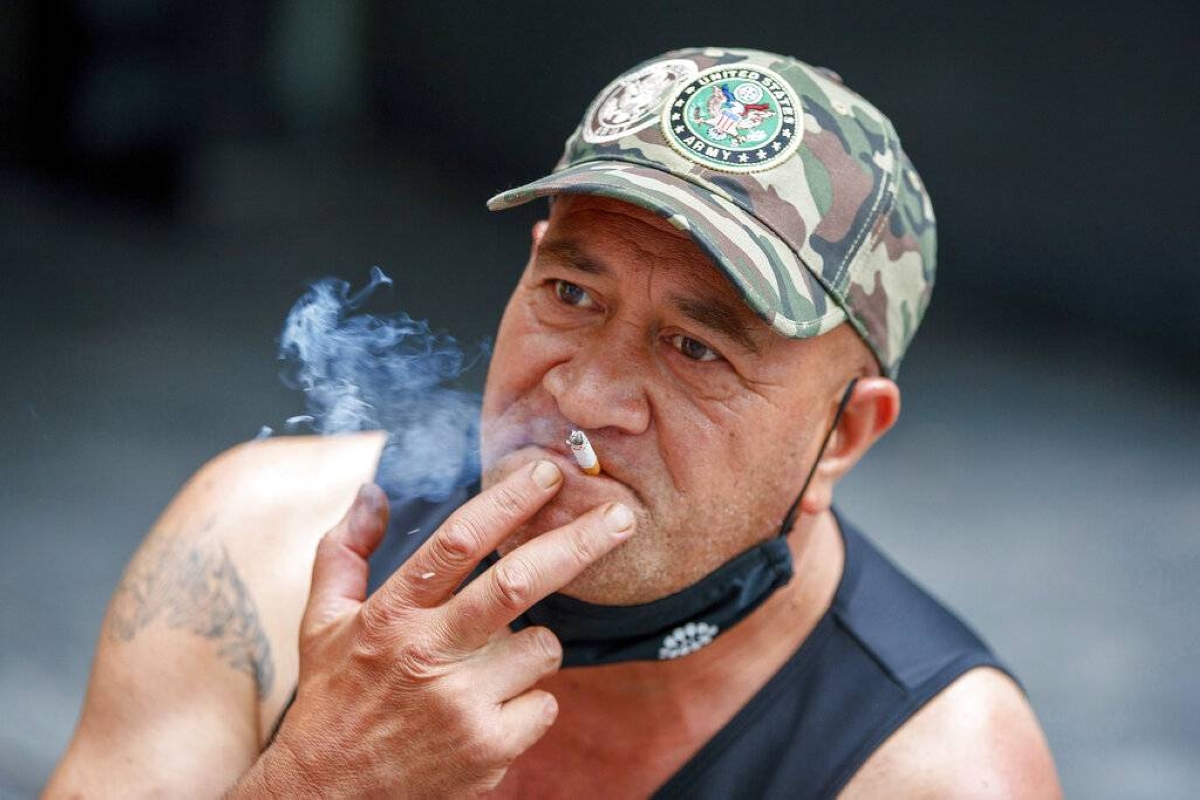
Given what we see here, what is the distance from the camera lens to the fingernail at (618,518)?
2.44m

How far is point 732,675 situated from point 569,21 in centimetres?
796

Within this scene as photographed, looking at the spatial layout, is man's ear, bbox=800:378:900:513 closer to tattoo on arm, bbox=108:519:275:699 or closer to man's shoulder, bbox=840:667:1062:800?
man's shoulder, bbox=840:667:1062:800

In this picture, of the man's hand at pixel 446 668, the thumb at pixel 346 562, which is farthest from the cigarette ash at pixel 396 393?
the man's hand at pixel 446 668

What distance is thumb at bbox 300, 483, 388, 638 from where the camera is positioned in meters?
2.60

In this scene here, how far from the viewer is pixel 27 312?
8453 millimetres

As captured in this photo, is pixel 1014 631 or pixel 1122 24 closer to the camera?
pixel 1014 631

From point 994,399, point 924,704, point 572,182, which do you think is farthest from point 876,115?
point 994,399

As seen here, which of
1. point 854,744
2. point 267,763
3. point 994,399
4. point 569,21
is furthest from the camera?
point 569,21

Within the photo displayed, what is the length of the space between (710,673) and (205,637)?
44.6 inches

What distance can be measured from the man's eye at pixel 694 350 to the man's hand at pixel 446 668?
35cm

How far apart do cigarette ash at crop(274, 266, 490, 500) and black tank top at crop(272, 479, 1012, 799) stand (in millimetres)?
115

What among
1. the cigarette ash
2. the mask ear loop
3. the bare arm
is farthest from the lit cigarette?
the bare arm

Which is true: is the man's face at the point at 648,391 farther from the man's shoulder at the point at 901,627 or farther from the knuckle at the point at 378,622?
the man's shoulder at the point at 901,627

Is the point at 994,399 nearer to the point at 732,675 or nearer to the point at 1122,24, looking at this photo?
the point at 1122,24
